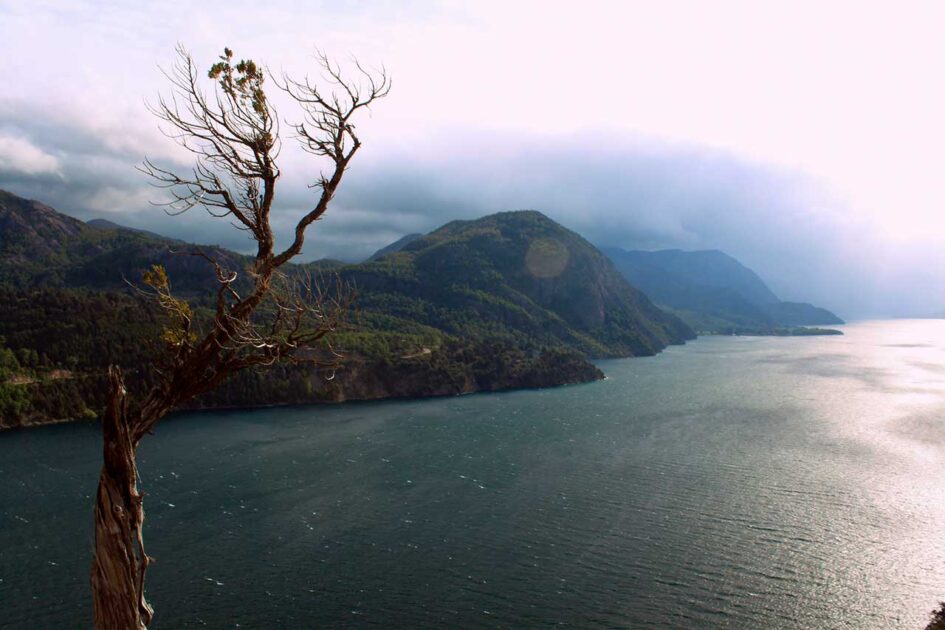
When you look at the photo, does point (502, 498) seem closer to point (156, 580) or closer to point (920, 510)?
point (156, 580)

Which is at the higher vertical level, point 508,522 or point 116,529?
point 116,529

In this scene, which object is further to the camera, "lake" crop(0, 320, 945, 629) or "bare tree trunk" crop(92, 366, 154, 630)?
"lake" crop(0, 320, 945, 629)

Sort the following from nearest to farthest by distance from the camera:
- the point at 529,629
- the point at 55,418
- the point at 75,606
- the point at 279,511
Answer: the point at 529,629, the point at 75,606, the point at 279,511, the point at 55,418

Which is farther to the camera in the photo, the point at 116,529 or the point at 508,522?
the point at 508,522

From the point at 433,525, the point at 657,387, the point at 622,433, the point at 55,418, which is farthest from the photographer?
the point at 657,387

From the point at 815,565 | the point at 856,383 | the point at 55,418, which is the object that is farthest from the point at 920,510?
the point at 55,418
